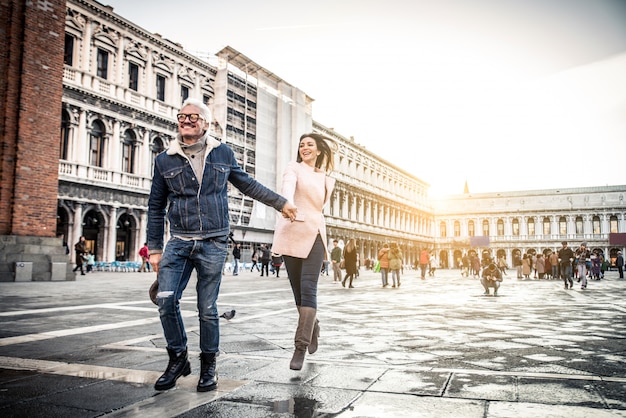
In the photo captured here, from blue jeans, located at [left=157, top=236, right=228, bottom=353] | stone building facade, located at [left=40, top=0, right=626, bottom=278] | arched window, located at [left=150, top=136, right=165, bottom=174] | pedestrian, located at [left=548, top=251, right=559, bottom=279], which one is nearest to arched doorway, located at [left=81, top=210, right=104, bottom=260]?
stone building facade, located at [left=40, top=0, right=626, bottom=278]

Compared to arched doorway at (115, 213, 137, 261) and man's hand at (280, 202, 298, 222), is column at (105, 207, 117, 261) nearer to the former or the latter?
arched doorway at (115, 213, 137, 261)

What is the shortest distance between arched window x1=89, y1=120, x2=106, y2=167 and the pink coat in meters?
23.0

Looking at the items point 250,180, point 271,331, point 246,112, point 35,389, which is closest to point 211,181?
point 250,180

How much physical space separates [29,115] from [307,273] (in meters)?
11.2

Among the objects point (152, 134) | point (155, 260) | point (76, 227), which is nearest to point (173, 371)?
point (155, 260)

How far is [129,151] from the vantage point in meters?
26.1

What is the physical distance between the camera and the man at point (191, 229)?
281 cm

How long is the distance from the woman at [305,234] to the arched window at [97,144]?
22973 mm

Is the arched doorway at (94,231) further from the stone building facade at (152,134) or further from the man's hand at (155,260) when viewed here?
the man's hand at (155,260)

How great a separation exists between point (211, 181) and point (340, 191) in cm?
4246

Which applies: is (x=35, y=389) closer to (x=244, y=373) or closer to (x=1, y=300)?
(x=244, y=373)

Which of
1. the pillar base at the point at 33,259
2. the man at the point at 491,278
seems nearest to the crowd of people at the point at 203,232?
the man at the point at 491,278

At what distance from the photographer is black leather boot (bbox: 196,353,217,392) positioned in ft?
8.63

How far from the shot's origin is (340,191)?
45312 millimetres
